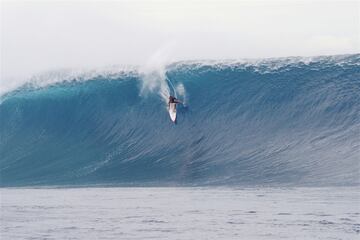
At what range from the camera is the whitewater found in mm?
12477

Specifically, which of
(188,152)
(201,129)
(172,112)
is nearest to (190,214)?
(188,152)

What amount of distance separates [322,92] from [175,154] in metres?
4.75

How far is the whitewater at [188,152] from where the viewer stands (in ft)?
40.9

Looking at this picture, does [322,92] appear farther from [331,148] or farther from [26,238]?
[26,238]

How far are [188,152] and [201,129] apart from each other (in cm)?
125

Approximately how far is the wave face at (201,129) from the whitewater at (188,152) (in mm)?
45

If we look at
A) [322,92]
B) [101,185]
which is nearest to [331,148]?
[322,92]

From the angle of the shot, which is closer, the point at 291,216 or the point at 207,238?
the point at 207,238

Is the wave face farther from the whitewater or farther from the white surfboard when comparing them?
the white surfboard

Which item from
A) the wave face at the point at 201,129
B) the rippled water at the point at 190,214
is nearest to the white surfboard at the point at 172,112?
the wave face at the point at 201,129

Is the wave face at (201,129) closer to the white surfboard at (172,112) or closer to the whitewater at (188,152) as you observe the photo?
the whitewater at (188,152)

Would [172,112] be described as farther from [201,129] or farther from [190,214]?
[190,214]

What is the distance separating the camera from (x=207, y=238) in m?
11.1

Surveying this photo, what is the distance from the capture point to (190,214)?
1312 centimetres
